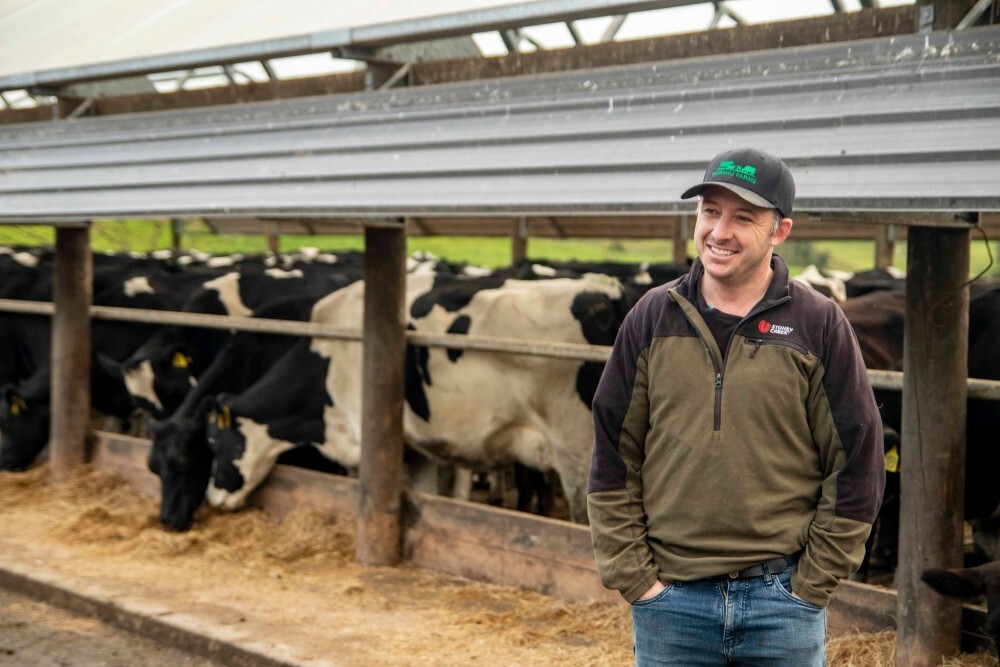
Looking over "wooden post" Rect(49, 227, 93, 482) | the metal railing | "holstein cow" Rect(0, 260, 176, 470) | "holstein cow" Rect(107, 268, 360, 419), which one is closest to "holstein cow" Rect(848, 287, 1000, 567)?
the metal railing

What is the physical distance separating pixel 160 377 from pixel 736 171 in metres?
7.33

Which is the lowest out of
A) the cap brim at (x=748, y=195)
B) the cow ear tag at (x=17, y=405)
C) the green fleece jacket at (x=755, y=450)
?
the cow ear tag at (x=17, y=405)

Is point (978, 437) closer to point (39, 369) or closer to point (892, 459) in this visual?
point (892, 459)

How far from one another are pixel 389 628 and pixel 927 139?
11.6ft

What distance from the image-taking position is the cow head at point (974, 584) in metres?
3.95

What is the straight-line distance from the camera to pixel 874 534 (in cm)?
641

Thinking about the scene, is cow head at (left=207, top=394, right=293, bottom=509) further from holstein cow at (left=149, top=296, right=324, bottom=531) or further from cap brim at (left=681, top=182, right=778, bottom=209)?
cap brim at (left=681, top=182, right=778, bottom=209)

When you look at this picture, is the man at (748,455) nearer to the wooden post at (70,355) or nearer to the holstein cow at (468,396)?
the holstein cow at (468,396)

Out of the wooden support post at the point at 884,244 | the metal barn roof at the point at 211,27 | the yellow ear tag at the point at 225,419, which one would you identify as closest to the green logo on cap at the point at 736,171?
the metal barn roof at the point at 211,27

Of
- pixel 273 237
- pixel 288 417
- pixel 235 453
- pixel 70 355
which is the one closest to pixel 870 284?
pixel 288 417

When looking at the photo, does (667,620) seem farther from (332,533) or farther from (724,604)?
(332,533)

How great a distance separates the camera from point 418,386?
7586mm

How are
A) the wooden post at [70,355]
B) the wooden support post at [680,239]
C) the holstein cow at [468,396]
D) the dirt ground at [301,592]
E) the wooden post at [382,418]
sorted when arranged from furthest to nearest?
the wooden support post at [680,239] → the wooden post at [70,355] → the holstein cow at [468,396] → the wooden post at [382,418] → the dirt ground at [301,592]

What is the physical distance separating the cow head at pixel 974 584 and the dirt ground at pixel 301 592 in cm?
49
